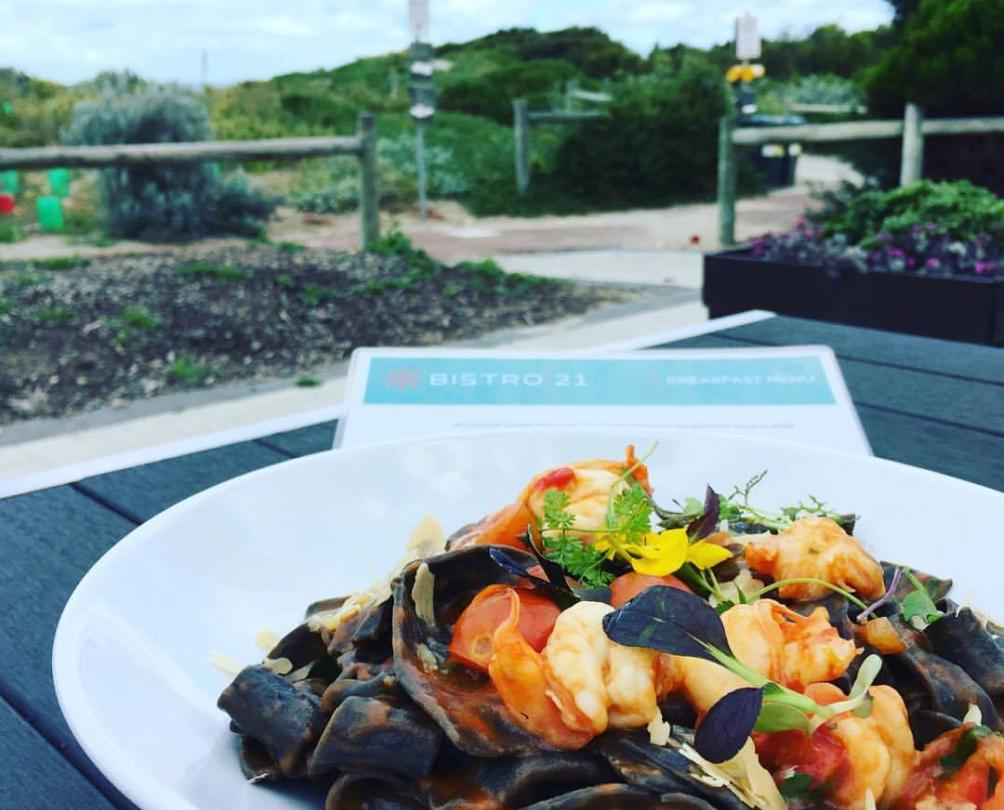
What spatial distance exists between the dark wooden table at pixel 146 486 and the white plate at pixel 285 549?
0.38ft

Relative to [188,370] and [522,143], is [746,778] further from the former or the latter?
[522,143]

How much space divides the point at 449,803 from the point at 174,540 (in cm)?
37

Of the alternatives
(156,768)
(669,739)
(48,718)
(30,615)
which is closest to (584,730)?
(669,739)

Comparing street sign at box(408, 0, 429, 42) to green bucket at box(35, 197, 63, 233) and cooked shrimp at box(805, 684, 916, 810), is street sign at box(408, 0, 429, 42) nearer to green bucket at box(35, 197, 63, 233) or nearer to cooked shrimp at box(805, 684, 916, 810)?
green bucket at box(35, 197, 63, 233)

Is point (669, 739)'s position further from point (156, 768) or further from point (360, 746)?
point (156, 768)

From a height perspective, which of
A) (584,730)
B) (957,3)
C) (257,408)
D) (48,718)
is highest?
(957,3)

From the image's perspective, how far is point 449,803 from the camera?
60 centimetres

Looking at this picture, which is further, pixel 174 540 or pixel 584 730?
pixel 174 540

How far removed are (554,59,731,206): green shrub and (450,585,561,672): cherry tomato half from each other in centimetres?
1467

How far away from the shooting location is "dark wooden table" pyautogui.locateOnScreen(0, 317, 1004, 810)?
81 cm

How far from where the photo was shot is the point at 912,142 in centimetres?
728

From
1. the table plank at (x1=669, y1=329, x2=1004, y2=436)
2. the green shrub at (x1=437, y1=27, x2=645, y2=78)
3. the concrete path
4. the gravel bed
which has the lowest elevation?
the concrete path

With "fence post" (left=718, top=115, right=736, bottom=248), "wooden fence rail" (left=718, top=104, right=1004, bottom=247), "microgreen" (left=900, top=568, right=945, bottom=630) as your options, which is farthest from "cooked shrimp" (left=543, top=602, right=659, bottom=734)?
"fence post" (left=718, top=115, right=736, bottom=248)

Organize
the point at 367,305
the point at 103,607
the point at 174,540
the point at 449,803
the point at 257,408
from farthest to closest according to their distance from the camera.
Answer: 1. the point at 367,305
2. the point at 257,408
3. the point at 174,540
4. the point at 103,607
5. the point at 449,803
